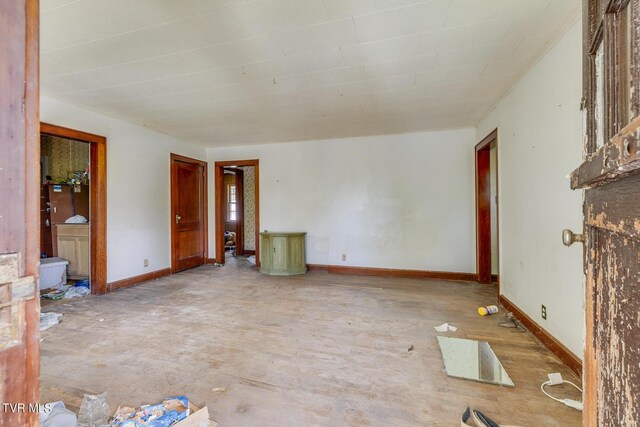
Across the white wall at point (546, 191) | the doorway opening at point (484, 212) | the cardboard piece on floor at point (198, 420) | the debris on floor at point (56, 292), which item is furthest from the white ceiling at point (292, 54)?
the debris on floor at point (56, 292)

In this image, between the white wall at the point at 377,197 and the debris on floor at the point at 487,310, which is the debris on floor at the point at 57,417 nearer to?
the debris on floor at the point at 487,310

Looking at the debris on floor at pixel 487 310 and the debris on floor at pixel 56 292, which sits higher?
the debris on floor at pixel 56 292

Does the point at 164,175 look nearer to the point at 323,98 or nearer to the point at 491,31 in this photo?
the point at 323,98

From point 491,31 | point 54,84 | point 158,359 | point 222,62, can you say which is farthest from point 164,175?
point 491,31

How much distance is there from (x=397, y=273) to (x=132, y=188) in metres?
4.41

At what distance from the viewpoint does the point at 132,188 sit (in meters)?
4.18

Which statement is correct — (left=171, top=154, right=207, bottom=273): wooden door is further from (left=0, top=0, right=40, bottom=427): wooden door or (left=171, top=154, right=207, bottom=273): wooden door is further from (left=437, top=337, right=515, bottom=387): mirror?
(left=0, top=0, right=40, bottom=427): wooden door

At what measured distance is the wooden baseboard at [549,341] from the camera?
1876mm

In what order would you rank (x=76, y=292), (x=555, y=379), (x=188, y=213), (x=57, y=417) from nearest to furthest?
(x=57, y=417), (x=555, y=379), (x=76, y=292), (x=188, y=213)

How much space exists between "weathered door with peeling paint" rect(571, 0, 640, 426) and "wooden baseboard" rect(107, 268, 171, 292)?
482 cm

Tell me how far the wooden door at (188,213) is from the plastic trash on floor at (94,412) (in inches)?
142

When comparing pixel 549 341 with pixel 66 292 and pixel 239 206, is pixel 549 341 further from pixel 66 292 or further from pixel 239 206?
pixel 239 206

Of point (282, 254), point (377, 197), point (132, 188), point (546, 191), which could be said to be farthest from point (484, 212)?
point (132, 188)

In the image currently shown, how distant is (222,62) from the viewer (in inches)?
93.9
